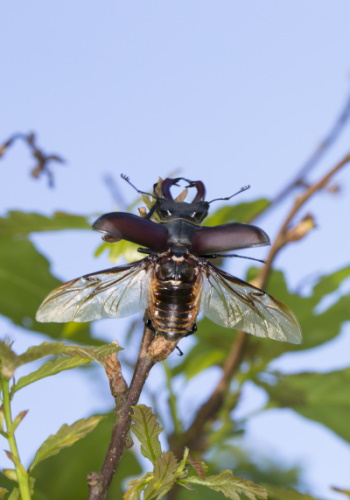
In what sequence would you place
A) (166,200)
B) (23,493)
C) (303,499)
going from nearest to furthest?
(23,493) < (166,200) < (303,499)

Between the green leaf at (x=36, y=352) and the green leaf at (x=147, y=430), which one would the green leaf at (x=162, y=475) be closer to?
the green leaf at (x=147, y=430)

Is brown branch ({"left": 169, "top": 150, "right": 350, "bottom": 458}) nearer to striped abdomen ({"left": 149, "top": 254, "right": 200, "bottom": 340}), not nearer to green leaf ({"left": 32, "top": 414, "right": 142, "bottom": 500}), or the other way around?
green leaf ({"left": 32, "top": 414, "right": 142, "bottom": 500})

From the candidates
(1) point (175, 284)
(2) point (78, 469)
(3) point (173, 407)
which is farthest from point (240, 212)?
(2) point (78, 469)

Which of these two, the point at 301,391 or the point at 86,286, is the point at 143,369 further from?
the point at 301,391

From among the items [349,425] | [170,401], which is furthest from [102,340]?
[349,425]

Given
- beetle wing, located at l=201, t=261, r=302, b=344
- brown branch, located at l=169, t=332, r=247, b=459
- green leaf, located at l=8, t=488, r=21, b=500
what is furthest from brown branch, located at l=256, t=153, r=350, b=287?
green leaf, located at l=8, t=488, r=21, b=500

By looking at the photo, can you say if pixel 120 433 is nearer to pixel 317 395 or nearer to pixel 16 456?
pixel 16 456
